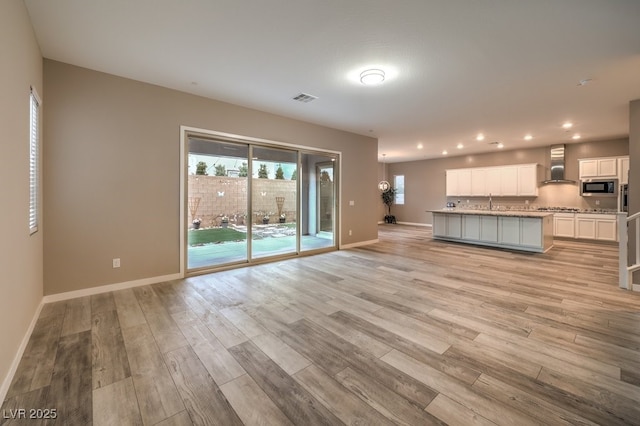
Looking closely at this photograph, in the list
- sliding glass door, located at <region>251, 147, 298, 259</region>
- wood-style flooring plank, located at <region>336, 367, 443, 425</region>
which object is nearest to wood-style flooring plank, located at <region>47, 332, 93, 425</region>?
wood-style flooring plank, located at <region>336, 367, 443, 425</region>

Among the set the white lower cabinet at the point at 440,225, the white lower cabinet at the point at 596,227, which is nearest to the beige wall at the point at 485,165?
the white lower cabinet at the point at 596,227

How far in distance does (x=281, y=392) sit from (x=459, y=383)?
1.22m

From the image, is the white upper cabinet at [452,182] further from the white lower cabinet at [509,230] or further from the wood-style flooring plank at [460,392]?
the wood-style flooring plank at [460,392]

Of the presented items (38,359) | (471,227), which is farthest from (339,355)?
(471,227)

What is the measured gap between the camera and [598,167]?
753 centimetres

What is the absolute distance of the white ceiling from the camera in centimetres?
246

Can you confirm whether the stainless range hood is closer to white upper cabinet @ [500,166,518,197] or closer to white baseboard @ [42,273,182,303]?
white upper cabinet @ [500,166,518,197]

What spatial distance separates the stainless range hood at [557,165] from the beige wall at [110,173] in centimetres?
943

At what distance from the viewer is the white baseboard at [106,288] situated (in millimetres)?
3387

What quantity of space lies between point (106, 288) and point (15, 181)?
2.07 metres

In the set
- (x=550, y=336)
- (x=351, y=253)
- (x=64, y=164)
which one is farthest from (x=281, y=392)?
(x=351, y=253)

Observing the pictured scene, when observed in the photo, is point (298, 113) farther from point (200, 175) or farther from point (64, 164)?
point (64, 164)

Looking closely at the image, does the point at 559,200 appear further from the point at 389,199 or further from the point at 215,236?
the point at 215,236

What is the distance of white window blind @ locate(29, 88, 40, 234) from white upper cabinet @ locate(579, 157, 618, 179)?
456 inches
